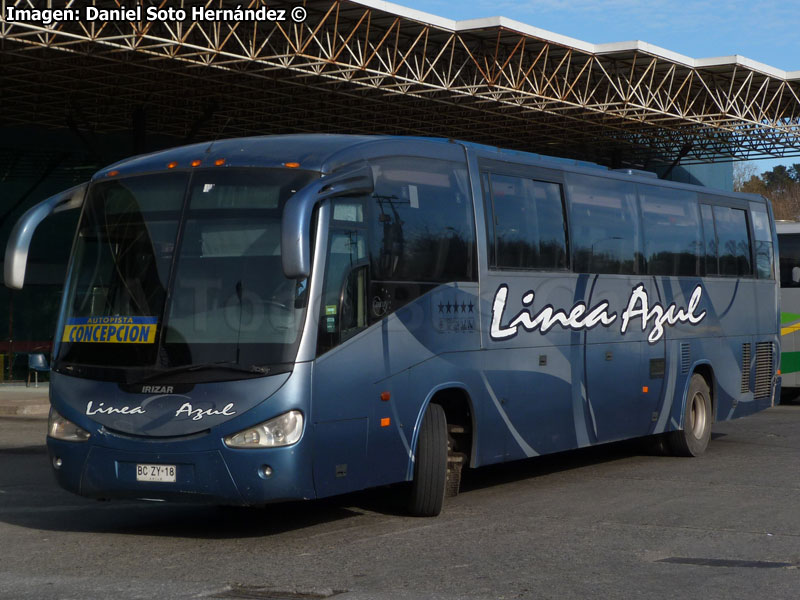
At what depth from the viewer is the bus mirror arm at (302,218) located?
819 cm

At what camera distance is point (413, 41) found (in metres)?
32.4

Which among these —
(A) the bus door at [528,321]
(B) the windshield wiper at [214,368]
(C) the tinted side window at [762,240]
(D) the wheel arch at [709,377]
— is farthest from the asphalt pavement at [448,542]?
(C) the tinted side window at [762,240]

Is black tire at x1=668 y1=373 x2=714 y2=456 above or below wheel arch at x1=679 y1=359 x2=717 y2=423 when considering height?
below

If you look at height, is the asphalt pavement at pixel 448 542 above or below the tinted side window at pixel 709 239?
below

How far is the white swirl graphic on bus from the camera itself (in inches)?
455

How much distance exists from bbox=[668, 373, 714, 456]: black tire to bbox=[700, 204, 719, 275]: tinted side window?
1374 millimetres

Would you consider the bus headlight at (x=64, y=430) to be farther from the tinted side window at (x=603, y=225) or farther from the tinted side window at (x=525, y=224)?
the tinted side window at (x=603, y=225)

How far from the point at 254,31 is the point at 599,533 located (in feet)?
68.0

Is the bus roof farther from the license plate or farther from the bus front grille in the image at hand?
the bus front grille

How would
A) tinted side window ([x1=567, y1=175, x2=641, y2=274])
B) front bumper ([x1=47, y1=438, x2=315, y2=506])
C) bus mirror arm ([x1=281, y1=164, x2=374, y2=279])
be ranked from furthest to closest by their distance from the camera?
tinted side window ([x1=567, y1=175, x2=641, y2=274])
front bumper ([x1=47, y1=438, x2=315, y2=506])
bus mirror arm ([x1=281, y1=164, x2=374, y2=279])

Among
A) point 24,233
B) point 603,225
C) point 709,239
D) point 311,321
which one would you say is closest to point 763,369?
point 709,239

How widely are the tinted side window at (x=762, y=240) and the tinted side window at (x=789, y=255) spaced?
7.24 meters

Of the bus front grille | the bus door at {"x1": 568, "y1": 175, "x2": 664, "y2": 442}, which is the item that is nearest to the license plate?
the bus door at {"x1": 568, "y1": 175, "x2": 664, "y2": 442}

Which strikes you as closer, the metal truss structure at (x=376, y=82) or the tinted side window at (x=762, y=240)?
the tinted side window at (x=762, y=240)
